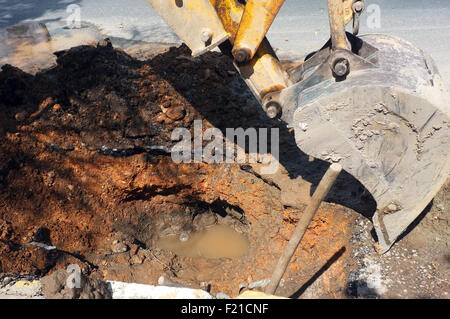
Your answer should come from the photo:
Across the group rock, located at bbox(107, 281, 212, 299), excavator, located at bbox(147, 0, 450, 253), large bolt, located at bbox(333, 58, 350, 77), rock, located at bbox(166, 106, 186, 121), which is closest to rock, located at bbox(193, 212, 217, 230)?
rock, located at bbox(166, 106, 186, 121)

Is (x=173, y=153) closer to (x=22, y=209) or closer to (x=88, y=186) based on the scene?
(x=88, y=186)

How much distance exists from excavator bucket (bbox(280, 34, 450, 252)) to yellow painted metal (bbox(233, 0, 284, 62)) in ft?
1.68

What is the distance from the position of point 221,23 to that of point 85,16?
24.1 feet

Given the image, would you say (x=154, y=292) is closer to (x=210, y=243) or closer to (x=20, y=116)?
(x=210, y=243)

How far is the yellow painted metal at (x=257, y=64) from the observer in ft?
12.2

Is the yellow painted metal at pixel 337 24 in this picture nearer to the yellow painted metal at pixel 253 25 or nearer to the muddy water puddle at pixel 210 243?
the yellow painted metal at pixel 253 25

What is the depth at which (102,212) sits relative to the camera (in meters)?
5.46

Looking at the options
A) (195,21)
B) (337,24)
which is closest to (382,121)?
(337,24)

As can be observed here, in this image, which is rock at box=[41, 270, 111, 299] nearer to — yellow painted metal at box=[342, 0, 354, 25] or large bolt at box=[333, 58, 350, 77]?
large bolt at box=[333, 58, 350, 77]

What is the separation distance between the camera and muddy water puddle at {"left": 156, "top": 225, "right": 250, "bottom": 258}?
5496 millimetres

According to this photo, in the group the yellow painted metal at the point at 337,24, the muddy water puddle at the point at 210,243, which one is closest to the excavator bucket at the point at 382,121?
the yellow painted metal at the point at 337,24
